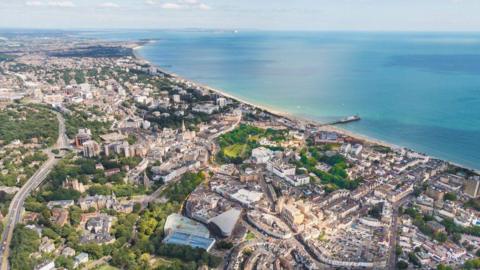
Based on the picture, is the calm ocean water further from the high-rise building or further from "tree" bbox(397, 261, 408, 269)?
"tree" bbox(397, 261, 408, 269)

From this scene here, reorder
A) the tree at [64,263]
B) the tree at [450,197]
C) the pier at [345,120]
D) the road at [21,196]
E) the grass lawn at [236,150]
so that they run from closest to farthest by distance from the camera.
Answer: the tree at [64,263] < the road at [21,196] < the tree at [450,197] < the grass lawn at [236,150] < the pier at [345,120]

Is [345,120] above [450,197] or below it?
above

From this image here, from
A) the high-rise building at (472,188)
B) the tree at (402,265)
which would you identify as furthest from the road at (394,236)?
the high-rise building at (472,188)

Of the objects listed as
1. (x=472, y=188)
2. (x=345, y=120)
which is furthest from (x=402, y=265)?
(x=345, y=120)

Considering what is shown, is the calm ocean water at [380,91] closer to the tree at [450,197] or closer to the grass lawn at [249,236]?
the tree at [450,197]

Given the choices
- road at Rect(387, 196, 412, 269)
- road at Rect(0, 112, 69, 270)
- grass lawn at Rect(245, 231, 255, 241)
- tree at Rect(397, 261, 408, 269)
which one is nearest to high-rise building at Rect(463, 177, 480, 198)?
road at Rect(387, 196, 412, 269)

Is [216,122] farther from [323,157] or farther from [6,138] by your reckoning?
[6,138]

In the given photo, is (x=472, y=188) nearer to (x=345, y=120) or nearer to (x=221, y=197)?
(x=221, y=197)

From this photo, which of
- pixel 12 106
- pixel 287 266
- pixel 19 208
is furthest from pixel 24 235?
pixel 12 106
